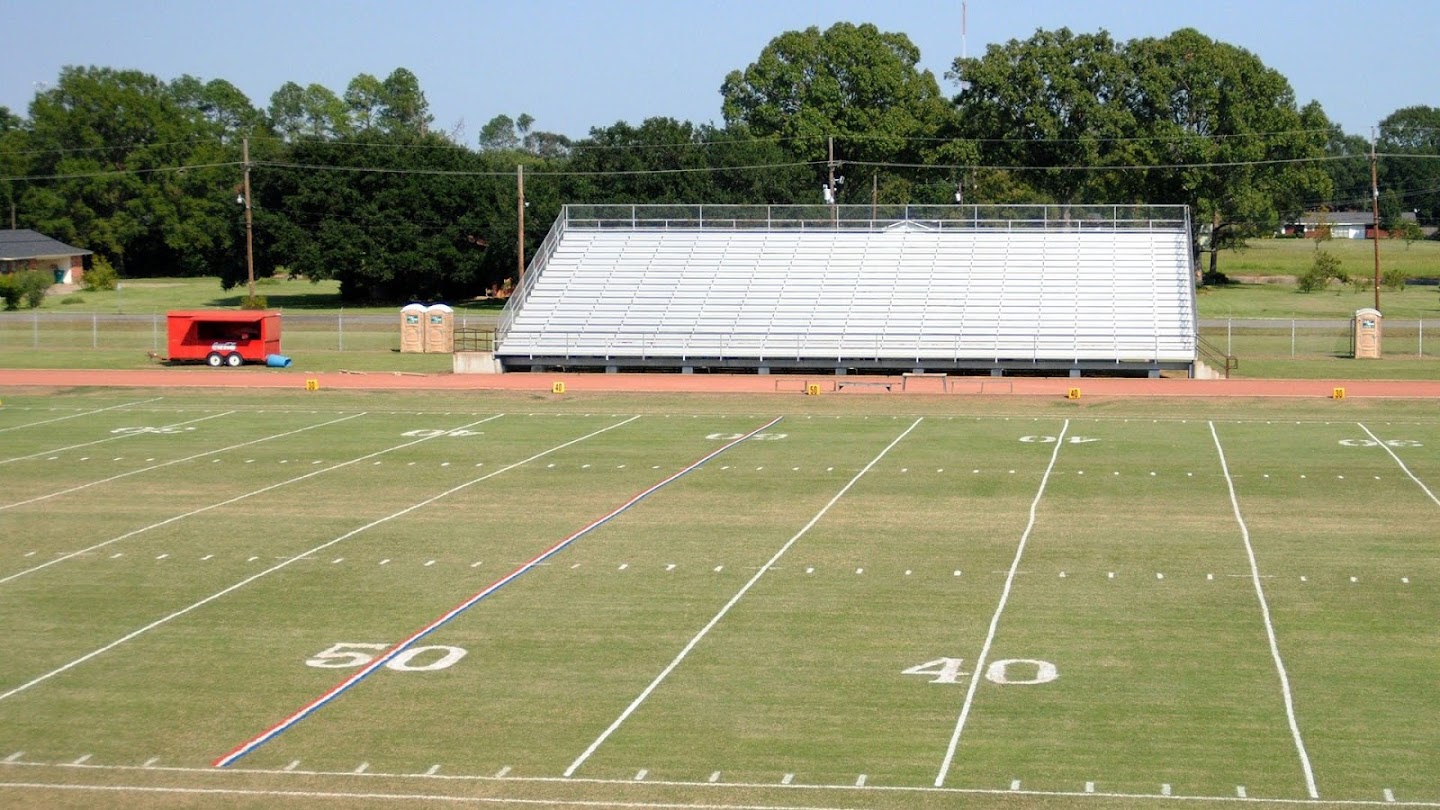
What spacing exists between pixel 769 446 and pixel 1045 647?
1635 centimetres

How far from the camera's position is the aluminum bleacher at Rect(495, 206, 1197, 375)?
5006 cm

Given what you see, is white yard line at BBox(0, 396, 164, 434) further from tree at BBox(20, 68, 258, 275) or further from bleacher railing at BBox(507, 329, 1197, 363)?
tree at BBox(20, 68, 258, 275)

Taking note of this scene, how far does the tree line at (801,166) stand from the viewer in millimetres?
80688

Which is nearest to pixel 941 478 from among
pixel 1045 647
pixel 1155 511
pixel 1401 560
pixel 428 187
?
pixel 1155 511

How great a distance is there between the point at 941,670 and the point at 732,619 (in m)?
3.27

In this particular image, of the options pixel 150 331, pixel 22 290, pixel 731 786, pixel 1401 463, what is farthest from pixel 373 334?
pixel 731 786

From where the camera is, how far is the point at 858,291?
2138 inches

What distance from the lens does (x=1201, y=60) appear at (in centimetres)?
8600

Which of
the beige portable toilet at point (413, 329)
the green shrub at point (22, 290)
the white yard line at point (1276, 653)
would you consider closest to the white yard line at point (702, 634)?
the white yard line at point (1276, 653)

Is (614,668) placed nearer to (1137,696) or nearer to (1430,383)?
(1137,696)

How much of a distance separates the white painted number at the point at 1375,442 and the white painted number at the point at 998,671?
18.8 metres

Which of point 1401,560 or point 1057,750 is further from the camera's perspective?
point 1401,560

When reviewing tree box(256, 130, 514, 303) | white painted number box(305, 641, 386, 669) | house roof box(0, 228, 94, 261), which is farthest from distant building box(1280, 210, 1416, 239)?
white painted number box(305, 641, 386, 669)

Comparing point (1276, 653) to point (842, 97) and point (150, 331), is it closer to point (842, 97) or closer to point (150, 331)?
point (150, 331)
